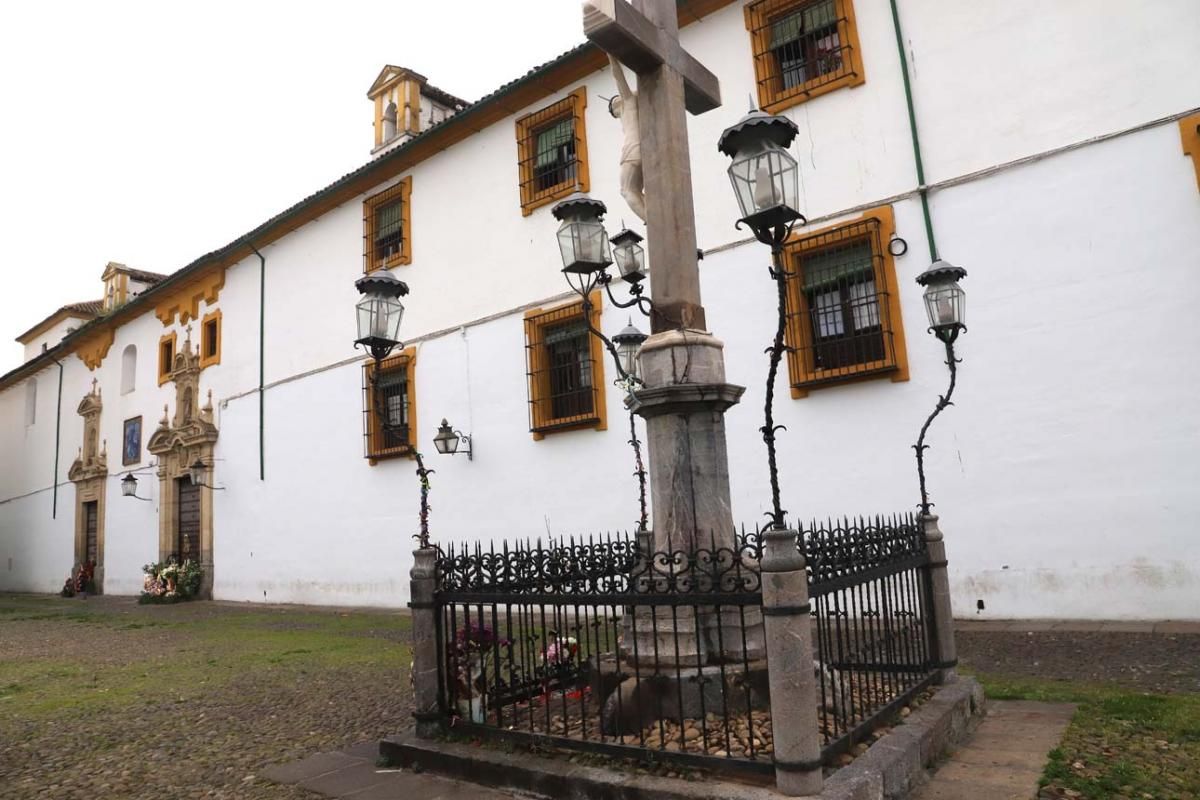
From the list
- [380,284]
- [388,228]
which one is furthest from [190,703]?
[388,228]

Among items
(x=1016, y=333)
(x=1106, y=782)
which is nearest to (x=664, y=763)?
(x=1106, y=782)

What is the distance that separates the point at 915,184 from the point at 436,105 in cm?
1210

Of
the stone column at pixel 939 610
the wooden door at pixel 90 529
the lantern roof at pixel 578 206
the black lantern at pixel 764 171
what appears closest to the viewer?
the black lantern at pixel 764 171

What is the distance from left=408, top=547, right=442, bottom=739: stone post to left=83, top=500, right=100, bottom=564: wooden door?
882 inches

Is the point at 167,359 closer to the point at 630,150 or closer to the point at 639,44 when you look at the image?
the point at 630,150

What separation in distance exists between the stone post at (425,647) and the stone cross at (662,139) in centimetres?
188

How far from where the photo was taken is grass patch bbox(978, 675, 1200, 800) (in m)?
3.48

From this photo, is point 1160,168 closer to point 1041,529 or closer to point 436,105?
point 1041,529

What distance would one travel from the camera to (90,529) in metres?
22.9

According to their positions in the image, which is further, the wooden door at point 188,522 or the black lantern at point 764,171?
the wooden door at point 188,522

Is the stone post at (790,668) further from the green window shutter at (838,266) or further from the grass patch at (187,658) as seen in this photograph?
the green window shutter at (838,266)

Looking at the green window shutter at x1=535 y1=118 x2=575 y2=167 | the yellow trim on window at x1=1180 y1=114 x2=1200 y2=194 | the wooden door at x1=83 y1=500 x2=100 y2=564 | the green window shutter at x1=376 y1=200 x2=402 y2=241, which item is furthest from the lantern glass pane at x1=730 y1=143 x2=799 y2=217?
the wooden door at x1=83 y1=500 x2=100 y2=564

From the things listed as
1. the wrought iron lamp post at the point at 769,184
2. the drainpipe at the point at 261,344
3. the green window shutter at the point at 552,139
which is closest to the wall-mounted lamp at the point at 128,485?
the drainpipe at the point at 261,344

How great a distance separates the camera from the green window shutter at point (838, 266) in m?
8.98
